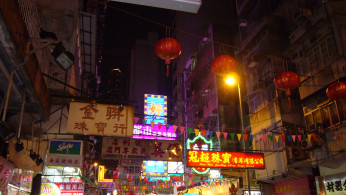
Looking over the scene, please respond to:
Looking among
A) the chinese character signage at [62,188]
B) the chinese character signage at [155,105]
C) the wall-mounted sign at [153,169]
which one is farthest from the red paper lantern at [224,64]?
the chinese character signage at [155,105]

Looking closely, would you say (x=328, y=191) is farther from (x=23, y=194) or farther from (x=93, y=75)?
(x=93, y=75)

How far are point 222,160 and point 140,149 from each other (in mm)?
4540

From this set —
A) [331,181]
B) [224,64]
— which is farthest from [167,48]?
[331,181]

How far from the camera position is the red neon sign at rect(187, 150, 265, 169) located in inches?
475

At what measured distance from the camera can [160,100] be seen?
1188 inches

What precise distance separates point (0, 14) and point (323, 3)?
56.7 feet

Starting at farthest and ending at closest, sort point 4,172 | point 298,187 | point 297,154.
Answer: point 297,154, point 298,187, point 4,172

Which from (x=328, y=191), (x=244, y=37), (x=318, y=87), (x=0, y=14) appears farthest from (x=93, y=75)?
(x=0, y=14)

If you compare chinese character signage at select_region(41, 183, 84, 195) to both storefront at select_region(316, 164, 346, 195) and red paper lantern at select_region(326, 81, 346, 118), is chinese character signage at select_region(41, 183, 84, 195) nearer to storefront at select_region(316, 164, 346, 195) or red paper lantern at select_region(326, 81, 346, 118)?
red paper lantern at select_region(326, 81, 346, 118)

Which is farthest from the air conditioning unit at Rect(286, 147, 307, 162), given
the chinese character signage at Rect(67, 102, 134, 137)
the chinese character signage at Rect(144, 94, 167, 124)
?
the chinese character signage at Rect(144, 94, 167, 124)

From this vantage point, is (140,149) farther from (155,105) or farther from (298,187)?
(155,105)

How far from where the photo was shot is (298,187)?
1755cm

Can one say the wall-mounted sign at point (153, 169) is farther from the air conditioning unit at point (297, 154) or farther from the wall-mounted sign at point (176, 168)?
the air conditioning unit at point (297, 154)

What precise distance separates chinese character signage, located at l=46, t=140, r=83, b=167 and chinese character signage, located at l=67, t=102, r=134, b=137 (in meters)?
1.73
